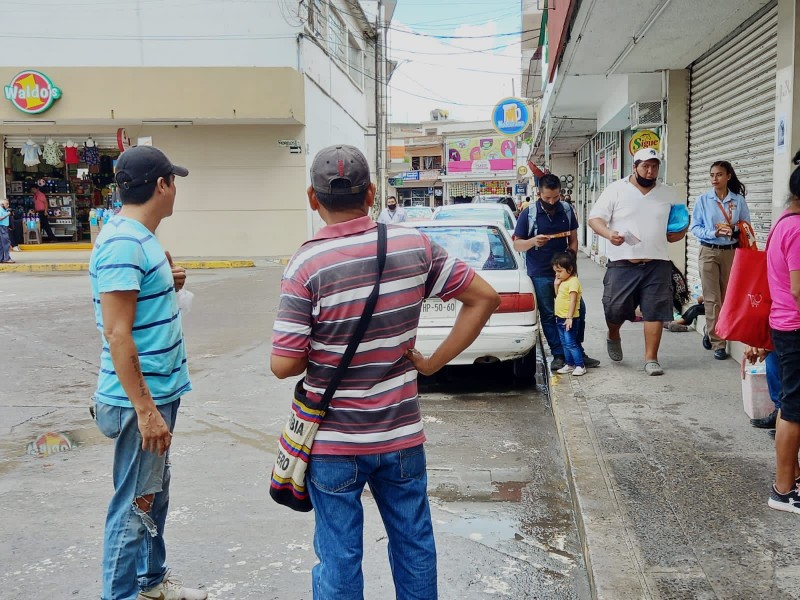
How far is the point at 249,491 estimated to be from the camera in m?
4.93

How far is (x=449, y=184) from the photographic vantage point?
63719 millimetres

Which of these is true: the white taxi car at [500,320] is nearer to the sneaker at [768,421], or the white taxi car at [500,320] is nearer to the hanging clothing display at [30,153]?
the sneaker at [768,421]

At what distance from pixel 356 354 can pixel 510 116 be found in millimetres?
17838

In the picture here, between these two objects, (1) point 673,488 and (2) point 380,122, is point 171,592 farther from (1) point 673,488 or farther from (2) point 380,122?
(2) point 380,122

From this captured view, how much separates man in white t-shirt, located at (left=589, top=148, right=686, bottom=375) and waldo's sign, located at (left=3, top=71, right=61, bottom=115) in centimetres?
2059

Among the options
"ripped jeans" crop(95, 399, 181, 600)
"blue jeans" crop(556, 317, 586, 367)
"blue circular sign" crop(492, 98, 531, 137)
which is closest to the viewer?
"ripped jeans" crop(95, 399, 181, 600)

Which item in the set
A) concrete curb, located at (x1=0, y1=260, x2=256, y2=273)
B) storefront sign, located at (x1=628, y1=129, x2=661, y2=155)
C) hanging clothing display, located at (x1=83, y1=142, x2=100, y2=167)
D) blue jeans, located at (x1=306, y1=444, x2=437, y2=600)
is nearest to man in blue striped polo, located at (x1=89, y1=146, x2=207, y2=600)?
blue jeans, located at (x1=306, y1=444, x2=437, y2=600)

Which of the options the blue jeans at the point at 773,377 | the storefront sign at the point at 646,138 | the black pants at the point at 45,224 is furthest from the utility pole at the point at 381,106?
the blue jeans at the point at 773,377

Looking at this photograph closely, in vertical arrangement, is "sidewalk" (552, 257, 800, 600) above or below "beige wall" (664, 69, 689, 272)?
below

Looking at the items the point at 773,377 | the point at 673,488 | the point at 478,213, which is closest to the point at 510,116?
the point at 478,213

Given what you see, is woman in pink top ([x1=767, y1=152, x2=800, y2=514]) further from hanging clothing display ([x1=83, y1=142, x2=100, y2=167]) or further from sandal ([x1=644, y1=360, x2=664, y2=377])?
hanging clothing display ([x1=83, y1=142, x2=100, y2=167])

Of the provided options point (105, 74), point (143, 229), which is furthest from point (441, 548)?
point (105, 74)

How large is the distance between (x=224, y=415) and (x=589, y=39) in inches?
230

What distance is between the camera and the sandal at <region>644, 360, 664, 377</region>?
275 inches
